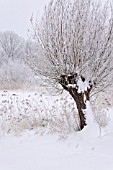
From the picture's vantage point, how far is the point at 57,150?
507 cm

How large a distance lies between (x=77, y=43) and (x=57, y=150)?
7.64 ft

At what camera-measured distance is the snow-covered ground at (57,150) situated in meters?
4.29

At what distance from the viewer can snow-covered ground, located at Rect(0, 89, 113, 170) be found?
169 inches

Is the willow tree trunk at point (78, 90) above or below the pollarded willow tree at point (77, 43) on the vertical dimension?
below

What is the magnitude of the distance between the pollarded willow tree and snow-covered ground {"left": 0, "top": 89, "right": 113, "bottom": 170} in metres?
0.65

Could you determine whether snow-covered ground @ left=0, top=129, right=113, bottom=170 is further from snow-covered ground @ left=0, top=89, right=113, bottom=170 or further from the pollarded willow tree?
the pollarded willow tree

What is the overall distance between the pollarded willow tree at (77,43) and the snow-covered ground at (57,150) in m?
0.65

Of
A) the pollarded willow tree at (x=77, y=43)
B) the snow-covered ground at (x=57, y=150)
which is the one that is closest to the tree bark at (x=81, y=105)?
the pollarded willow tree at (x=77, y=43)

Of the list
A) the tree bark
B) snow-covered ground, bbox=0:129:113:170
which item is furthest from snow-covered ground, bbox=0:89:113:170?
the tree bark

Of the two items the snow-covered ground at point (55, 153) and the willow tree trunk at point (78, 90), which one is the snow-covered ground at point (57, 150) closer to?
the snow-covered ground at point (55, 153)

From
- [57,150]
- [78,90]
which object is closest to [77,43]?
[78,90]

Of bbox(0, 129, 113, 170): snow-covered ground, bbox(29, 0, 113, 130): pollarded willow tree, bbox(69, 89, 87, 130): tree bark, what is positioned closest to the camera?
bbox(0, 129, 113, 170): snow-covered ground

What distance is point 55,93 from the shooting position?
6641 millimetres

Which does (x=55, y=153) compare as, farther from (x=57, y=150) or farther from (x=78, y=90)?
(x=78, y=90)
